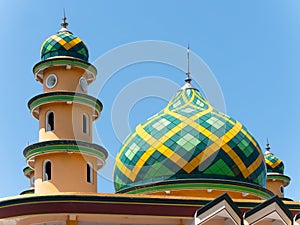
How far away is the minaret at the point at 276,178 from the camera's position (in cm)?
3478

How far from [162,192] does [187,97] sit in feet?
14.9

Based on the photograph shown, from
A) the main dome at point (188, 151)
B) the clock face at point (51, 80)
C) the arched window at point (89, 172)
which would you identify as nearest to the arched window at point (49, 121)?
the clock face at point (51, 80)

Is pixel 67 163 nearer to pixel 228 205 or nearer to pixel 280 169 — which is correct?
pixel 228 205

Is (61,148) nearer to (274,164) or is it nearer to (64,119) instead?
(64,119)

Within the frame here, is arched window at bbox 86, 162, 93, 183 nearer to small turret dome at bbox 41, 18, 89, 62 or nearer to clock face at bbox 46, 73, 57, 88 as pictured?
clock face at bbox 46, 73, 57, 88

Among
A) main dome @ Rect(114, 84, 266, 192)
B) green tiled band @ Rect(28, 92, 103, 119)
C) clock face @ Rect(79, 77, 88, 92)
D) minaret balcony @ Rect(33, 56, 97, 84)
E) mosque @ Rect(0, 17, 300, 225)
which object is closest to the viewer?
mosque @ Rect(0, 17, 300, 225)

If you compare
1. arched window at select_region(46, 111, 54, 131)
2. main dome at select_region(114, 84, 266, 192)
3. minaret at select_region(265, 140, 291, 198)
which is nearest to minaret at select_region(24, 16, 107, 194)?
arched window at select_region(46, 111, 54, 131)

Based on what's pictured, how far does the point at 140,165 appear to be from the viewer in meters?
27.7

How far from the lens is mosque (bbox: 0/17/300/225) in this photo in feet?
75.3

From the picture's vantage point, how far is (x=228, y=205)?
23047 mm

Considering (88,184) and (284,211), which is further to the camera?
(88,184)

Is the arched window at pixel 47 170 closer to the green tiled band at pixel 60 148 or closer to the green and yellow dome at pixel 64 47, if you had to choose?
the green tiled band at pixel 60 148

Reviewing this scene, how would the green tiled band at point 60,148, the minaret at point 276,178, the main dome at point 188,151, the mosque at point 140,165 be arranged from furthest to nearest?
the minaret at point 276,178, the main dome at point 188,151, the green tiled band at point 60,148, the mosque at point 140,165

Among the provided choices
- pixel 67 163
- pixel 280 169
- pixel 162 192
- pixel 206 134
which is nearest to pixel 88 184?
pixel 67 163
